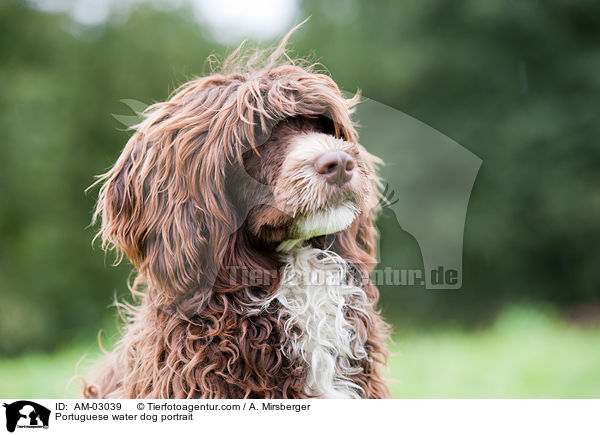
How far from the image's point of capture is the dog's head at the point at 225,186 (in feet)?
6.61

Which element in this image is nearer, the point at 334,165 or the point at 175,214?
the point at 334,165

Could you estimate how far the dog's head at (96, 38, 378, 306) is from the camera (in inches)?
79.3

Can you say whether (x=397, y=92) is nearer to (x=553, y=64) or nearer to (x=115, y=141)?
(x=553, y=64)

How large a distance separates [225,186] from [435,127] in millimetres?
3272

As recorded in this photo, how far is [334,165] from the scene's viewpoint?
6.34ft

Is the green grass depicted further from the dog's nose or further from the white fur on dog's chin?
the dog's nose

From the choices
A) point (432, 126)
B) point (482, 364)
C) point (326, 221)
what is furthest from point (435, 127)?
point (326, 221)

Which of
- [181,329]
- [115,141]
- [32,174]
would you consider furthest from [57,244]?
[181,329]
